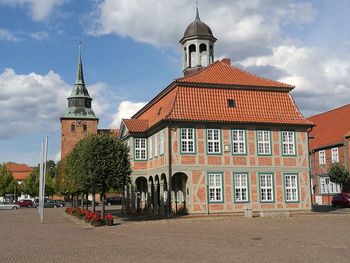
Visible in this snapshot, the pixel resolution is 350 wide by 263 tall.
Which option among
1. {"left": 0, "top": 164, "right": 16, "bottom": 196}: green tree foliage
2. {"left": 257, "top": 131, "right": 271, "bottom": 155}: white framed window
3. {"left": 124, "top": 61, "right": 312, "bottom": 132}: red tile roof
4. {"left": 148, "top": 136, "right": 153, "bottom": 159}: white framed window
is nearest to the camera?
{"left": 124, "top": 61, "right": 312, "bottom": 132}: red tile roof

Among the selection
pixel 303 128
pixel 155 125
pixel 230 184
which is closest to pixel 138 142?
pixel 155 125

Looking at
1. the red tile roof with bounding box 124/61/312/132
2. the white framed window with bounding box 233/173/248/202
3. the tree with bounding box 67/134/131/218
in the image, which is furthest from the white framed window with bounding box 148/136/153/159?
the white framed window with bounding box 233/173/248/202

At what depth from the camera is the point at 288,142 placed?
3438cm

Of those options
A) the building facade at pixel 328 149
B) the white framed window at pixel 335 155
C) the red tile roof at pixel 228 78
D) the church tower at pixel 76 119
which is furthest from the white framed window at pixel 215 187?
the church tower at pixel 76 119

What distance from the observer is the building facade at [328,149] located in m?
50.8

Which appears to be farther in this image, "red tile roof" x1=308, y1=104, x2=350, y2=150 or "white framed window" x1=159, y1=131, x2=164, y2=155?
"red tile roof" x1=308, y1=104, x2=350, y2=150

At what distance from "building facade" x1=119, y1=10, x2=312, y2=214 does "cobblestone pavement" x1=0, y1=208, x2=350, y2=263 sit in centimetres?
765

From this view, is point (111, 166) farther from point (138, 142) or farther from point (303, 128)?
point (303, 128)

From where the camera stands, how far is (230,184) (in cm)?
3262

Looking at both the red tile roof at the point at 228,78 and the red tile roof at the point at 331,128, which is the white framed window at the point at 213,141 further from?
the red tile roof at the point at 331,128

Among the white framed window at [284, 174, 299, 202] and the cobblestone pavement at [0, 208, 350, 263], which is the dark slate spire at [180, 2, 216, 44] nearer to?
the white framed window at [284, 174, 299, 202]

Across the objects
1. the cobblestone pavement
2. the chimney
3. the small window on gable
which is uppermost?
the chimney

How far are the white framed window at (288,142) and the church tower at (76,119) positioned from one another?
60.0 metres

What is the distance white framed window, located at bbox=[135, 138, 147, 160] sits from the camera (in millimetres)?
37188
